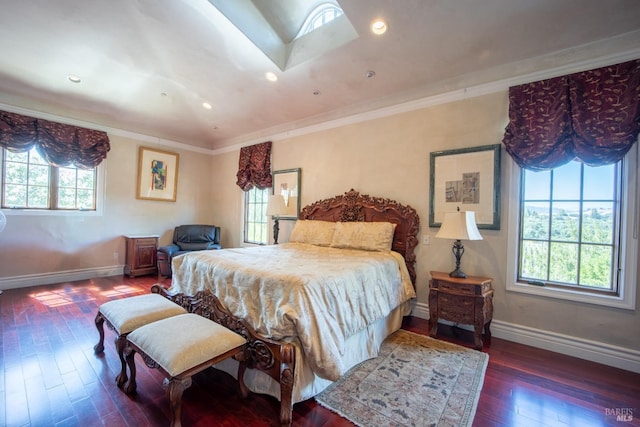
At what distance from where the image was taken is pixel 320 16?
318cm

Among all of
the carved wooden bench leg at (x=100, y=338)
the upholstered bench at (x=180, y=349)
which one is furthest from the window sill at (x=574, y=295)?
the carved wooden bench leg at (x=100, y=338)

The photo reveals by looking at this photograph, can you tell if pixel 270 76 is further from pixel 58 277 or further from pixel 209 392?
pixel 58 277

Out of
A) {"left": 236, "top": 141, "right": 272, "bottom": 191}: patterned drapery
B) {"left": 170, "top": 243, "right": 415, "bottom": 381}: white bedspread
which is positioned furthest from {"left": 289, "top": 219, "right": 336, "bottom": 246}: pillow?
{"left": 236, "top": 141, "right": 272, "bottom": 191}: patterned drapery

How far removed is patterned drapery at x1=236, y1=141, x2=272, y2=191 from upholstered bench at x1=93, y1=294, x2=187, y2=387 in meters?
3.15

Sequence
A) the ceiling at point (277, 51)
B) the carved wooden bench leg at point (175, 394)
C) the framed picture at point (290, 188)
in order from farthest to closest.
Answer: the framed picture at point (290, 188) → the ceiling at point (277, 51) → the carved wooden bench leg at point (175, 394)

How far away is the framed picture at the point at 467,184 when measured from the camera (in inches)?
111

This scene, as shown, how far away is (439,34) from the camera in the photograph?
2.53m

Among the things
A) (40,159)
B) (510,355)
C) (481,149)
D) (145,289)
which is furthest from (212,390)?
(40,159)

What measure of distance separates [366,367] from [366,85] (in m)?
3.21

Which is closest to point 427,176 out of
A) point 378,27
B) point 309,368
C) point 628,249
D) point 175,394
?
point 378,27

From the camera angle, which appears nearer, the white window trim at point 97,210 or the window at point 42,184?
the window at point 42,184

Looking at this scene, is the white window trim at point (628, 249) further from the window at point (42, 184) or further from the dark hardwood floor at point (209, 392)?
the window at point (42, 184)

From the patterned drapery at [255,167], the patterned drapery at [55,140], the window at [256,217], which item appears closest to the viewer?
the patterned drapery at [55,140]

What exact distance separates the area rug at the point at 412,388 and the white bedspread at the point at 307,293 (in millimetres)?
298
